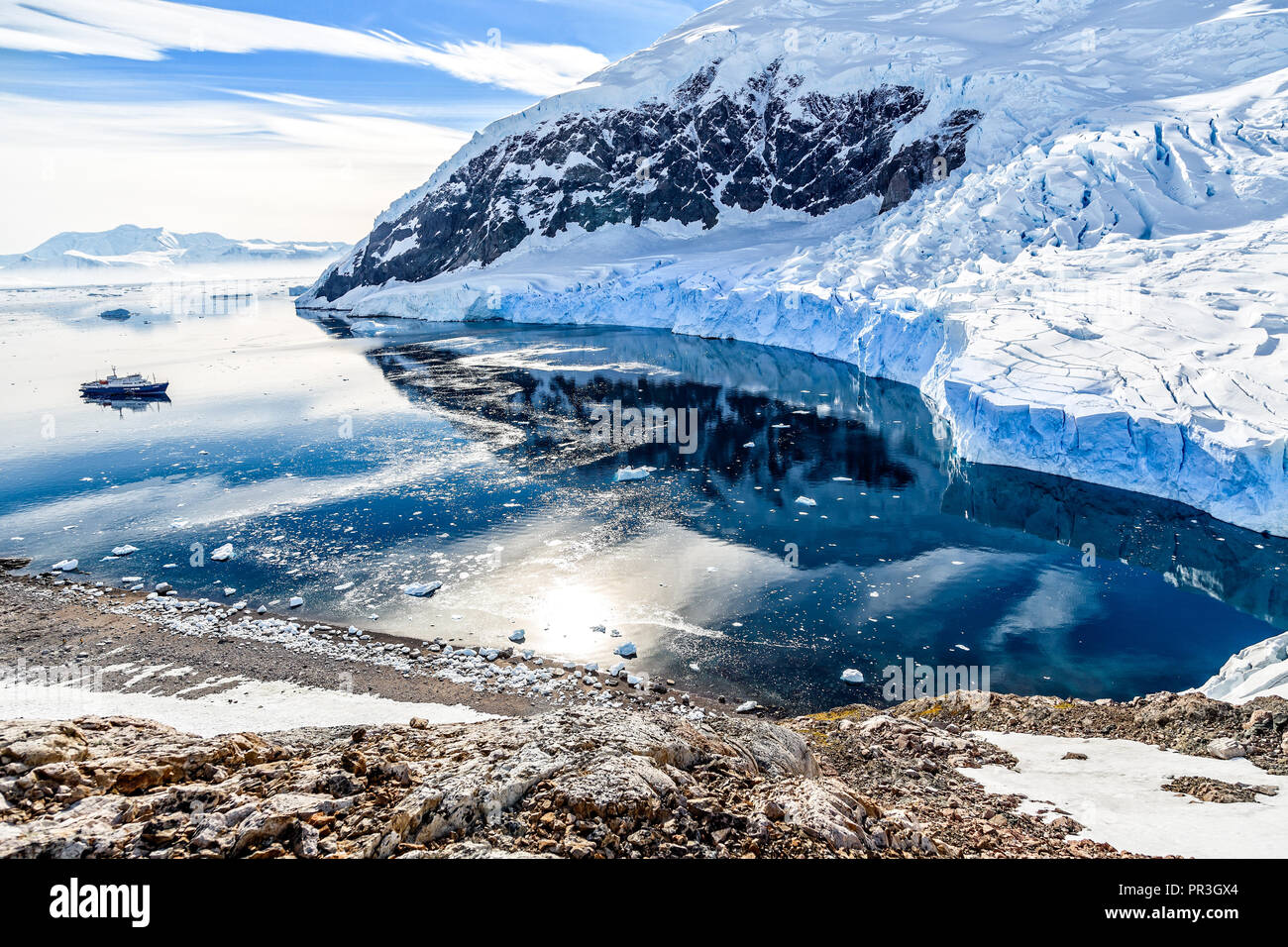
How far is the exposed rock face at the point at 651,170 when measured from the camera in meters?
78.5

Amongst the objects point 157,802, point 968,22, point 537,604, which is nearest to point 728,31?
point 968,22

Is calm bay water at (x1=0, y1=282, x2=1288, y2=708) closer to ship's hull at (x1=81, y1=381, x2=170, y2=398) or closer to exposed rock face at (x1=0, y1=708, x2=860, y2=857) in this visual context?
ship's hull at (x1=81, y1=381, x2=170, y2=398)

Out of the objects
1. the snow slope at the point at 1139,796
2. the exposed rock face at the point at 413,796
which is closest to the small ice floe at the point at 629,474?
the snow slope at the point at 1139,796

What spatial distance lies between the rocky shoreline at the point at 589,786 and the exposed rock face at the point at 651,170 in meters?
72.2

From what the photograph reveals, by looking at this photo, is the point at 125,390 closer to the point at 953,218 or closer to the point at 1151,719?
the point at 1151,719

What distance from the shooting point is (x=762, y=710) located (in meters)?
13.4

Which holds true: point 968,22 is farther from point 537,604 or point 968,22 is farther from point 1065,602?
point 537,604

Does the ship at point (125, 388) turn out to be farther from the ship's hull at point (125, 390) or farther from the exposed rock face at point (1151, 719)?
the exposed rock face at point (1151, 719)

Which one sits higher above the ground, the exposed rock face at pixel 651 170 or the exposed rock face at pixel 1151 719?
the exposed rock face at pixel 651 170

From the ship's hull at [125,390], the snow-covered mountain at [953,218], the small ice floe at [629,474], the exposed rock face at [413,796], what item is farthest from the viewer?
the ship's hull at [125,390]

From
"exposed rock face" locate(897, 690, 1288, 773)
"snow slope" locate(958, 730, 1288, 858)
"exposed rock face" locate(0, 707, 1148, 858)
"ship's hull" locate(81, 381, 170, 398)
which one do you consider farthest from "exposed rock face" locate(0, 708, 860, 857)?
"ship's hull" locate(81, 381, 170, 398)

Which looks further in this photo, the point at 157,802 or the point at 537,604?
the point at 537,604

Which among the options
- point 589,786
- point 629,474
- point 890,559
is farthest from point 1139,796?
point 629,474
